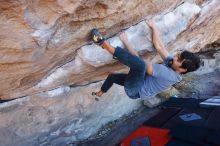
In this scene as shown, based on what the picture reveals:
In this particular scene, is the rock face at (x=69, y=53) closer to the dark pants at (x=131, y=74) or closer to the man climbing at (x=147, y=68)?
the man climbing at (x=147, y=68)

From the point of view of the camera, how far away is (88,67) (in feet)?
12.3

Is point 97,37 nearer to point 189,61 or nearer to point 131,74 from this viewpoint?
point 131,74

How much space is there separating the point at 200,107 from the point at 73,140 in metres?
1.61

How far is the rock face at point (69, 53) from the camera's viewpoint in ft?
9.02

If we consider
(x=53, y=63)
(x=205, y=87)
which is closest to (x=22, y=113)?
(x=53, y=63)

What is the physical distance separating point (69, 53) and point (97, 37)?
42 cm

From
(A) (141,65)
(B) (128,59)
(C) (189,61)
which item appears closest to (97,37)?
(B) (128,59)

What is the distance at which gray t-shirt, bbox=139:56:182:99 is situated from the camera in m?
3.29

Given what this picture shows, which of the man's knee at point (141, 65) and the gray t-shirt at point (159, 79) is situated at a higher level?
the man's knee at point (141, 65)

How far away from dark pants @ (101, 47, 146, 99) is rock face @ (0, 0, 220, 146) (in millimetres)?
264

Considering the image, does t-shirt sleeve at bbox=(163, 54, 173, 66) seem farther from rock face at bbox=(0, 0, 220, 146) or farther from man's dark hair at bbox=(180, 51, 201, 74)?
rock face at bbox=(0, 0, 220, 146)

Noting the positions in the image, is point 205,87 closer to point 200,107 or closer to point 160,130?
point 200,107

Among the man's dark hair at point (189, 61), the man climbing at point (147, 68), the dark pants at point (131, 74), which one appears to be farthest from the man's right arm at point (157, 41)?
the dark pants at point (131, 74)

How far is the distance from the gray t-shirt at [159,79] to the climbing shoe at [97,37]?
22.3 inches
